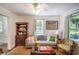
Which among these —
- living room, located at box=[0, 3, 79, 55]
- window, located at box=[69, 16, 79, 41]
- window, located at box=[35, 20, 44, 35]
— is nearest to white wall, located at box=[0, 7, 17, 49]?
living room, located at box=[0, 3, 79, 55]

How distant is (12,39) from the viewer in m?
2.34

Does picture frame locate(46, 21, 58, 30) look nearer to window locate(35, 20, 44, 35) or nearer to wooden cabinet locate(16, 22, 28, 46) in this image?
→ window locate(35, 20, 44, 35)

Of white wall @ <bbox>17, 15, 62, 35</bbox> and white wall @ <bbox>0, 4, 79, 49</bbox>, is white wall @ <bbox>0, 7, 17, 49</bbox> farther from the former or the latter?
white wall @ <bbox>17, 15, 62, 35</bbox>

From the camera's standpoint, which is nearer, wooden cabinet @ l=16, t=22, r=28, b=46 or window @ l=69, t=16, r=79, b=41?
window @ l=69, t=16, r=79, b=41

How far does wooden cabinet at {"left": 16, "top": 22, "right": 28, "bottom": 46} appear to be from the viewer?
2324mm

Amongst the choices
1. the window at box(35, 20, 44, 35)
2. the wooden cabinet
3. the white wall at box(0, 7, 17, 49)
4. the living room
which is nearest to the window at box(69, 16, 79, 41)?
the living room

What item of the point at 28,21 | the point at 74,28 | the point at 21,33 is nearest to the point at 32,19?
the point at 28,21

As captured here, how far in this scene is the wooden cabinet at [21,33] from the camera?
2.32m

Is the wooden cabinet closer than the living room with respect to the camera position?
No

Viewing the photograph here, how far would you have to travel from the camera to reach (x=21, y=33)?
2.44m

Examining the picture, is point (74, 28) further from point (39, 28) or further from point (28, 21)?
point (28, 21)

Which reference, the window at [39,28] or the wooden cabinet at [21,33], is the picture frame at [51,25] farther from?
the wooden cabinet at [21,33]
